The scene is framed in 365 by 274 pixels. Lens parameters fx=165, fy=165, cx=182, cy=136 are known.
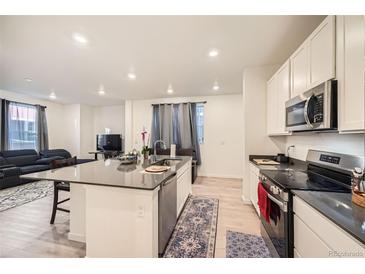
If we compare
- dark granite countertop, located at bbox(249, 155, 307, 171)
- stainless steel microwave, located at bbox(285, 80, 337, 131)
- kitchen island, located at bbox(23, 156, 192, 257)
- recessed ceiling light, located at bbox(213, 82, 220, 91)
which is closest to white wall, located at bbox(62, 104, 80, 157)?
recessed ceiling light, located at bbox(213, 82, 220, 91)

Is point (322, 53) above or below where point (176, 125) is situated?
above

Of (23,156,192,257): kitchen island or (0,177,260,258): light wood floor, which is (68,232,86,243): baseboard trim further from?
(23,156,192,257): kitchen island

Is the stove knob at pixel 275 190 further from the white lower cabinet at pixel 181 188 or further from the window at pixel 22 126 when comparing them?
the window at pixel 22 126

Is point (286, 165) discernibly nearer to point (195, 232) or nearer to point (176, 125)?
point (195, 232)

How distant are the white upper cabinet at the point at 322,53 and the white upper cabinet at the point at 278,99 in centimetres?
56

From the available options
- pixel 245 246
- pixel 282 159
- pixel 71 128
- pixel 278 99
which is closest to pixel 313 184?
pixel 245 246

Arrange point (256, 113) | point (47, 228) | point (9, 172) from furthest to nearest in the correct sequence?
point (9, 172), point (256, 113), point (47, 228)

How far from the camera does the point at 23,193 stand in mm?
3674

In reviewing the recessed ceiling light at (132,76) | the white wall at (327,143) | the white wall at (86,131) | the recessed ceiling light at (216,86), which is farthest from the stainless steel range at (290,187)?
the white wall at (86,131)

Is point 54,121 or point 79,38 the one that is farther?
point 54,121

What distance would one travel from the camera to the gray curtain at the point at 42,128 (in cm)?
586

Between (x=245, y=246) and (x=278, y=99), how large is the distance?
6.86ft
